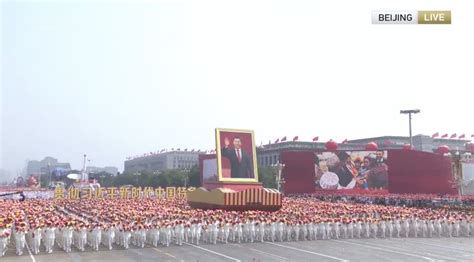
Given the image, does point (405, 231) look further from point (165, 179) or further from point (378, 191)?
point (165, 179)

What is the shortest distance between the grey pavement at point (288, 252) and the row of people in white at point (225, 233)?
441mm

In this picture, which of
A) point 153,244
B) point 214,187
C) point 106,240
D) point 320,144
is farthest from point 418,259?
point 320,144

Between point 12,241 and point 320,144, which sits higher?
point 320,144

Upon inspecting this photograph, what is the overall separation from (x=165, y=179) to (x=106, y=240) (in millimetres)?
64476

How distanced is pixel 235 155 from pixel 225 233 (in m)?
12.3

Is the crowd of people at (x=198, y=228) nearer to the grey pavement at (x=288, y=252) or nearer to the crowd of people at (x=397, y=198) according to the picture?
the grey pavement at (x=288, y=252)

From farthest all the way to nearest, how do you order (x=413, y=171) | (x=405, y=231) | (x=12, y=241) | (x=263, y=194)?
(x=413, y=171) < (x=263, y=194) < (x=405, y=231) < (x=12, y=241)

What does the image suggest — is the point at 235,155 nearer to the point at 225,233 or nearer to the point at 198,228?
the point at 225,233

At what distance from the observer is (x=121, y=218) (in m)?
19.0

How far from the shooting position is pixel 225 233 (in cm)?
1859

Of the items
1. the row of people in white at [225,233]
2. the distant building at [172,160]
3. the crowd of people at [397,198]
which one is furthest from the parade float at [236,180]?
the distant building at [172,160]

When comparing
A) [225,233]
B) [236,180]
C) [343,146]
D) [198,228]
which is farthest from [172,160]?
[198,228]

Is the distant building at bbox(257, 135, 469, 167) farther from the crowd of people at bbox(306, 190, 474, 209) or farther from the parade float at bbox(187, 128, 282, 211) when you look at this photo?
the parade float at bbox(187, 128, 282, 211)

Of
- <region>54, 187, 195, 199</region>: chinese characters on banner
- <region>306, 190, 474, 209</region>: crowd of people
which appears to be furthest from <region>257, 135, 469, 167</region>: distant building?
<region>306, 190, 474, 209</region>: crowd of people
